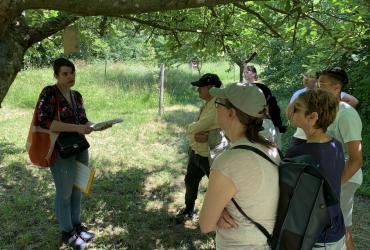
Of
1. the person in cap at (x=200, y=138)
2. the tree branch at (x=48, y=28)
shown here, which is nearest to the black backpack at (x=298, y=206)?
the tree branch at (x=48, y=28)

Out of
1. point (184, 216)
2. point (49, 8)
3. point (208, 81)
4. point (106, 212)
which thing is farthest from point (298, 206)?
point (106, 212)

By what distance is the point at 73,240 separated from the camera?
151 inches

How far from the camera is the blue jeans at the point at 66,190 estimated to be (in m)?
3.57

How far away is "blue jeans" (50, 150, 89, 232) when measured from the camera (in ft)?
11.7

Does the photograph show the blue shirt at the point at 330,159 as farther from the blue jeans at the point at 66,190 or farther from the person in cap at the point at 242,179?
the blue jeans at the point at 66,190

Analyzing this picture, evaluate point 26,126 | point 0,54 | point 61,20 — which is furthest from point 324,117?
point 26,126

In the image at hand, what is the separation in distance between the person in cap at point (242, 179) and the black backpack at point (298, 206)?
28mm

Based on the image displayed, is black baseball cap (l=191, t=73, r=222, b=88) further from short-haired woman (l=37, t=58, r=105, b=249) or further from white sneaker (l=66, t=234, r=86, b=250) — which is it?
white sneaker (l=66, t=234, r=86, b=250)

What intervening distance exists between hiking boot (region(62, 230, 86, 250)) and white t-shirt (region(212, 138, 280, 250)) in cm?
233

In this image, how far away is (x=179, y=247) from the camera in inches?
158

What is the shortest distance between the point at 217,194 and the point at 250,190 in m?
0.14

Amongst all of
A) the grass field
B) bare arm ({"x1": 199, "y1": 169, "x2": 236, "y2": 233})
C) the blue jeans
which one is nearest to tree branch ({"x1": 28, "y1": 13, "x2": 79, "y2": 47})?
the blue jeans

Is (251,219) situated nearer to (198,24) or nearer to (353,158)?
(353,158)

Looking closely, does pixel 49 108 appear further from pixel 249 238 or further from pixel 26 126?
pixel 26 126
